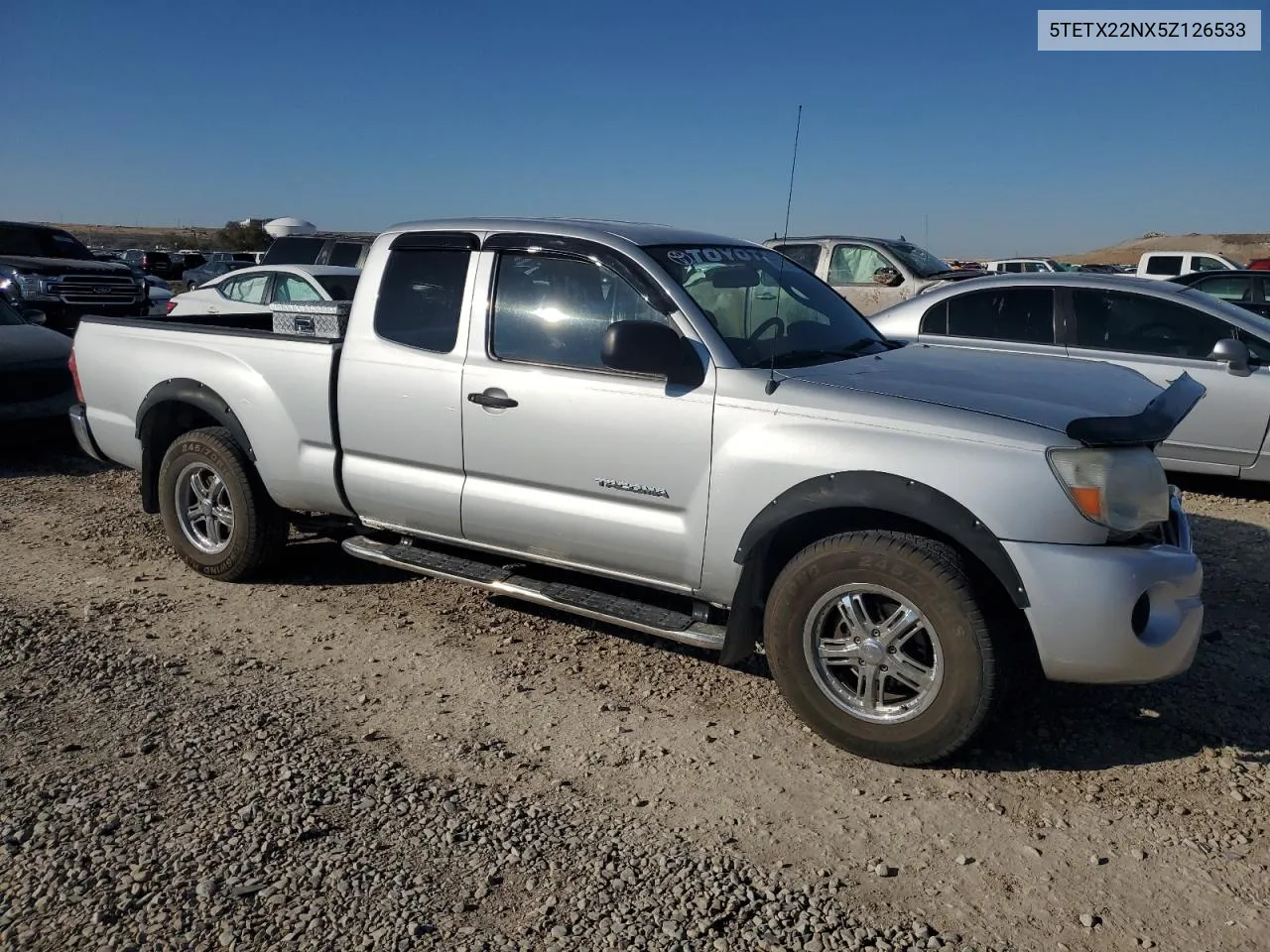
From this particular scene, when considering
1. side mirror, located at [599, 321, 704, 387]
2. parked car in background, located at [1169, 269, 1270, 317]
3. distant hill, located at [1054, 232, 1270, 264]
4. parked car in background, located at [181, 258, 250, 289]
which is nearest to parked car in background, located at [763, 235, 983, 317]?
parked car in background, located at [1169, 269, 1270, 317]

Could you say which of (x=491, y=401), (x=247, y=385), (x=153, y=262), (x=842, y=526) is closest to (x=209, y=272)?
(x=153, y=262)

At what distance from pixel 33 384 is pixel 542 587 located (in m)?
6.49

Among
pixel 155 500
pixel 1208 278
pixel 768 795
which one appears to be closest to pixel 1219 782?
pixel 768 795

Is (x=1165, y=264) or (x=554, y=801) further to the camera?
(x=1165, y=264)

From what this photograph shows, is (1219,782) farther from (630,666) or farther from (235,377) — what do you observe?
(235,377)

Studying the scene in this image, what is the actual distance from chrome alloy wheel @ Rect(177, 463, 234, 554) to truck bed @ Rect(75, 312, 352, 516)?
0.41 m

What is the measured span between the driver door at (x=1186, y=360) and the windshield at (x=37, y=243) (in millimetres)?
17208

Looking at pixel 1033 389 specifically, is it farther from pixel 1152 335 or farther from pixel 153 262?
pixel 153 262

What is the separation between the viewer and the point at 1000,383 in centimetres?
400

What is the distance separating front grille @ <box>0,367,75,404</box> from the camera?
28.5 feet

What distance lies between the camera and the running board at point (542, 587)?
4.09 meters

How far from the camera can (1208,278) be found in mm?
13227

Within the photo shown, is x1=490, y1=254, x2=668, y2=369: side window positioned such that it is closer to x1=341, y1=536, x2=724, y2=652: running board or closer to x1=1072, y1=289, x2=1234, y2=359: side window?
x1=341, y1=536, x2=724, y2=652: running board

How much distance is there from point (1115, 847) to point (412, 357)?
3.39 m
